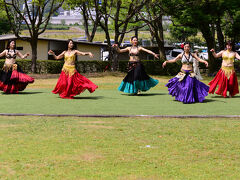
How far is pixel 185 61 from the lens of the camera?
15.9m

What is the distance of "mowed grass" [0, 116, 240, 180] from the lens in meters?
6.37

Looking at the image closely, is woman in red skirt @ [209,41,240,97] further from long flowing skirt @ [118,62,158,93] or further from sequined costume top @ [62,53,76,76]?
sequined costume top @ [62,53,76,76]

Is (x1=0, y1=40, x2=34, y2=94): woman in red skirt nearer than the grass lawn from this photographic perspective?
No

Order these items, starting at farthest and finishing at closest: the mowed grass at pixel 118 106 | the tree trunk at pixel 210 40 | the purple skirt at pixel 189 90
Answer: the tree trunk at pixel 210 40 → the purple skirt at pixel 189 90 → the mowed grass at pixel 118 106

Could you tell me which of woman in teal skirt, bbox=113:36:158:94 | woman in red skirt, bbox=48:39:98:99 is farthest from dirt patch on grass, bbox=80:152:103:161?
woman in teal skirt, bbox=113:36:158:94

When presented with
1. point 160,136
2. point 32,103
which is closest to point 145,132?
point 160,136

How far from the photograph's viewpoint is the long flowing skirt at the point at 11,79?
18.7 meters

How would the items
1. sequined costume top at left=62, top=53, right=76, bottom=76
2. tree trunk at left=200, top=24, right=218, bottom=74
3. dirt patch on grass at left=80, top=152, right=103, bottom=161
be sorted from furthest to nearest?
tree trunk at left=200, top=24, right=218, bottom=74 < sequined costume top at left=62, top=53, right=76, bottom=76 < dirt patch on grass at left=80, top=152, right=103, bottom=161

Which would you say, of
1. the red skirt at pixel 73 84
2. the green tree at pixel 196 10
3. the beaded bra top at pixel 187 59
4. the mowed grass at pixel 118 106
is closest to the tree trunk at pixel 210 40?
the green tree at pixel 196 10

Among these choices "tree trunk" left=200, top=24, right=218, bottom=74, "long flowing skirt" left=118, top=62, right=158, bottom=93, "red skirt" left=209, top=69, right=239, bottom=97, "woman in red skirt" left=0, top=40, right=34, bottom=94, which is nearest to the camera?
"red skirt" left=209, top=69, right=239, bottom=97

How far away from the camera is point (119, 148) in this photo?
7.91 meters

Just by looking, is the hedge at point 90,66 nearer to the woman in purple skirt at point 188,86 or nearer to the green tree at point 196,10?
the green tree at point 196,10

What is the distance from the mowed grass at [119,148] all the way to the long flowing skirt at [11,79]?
7657 mm

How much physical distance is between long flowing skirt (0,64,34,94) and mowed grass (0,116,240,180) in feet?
25.1
